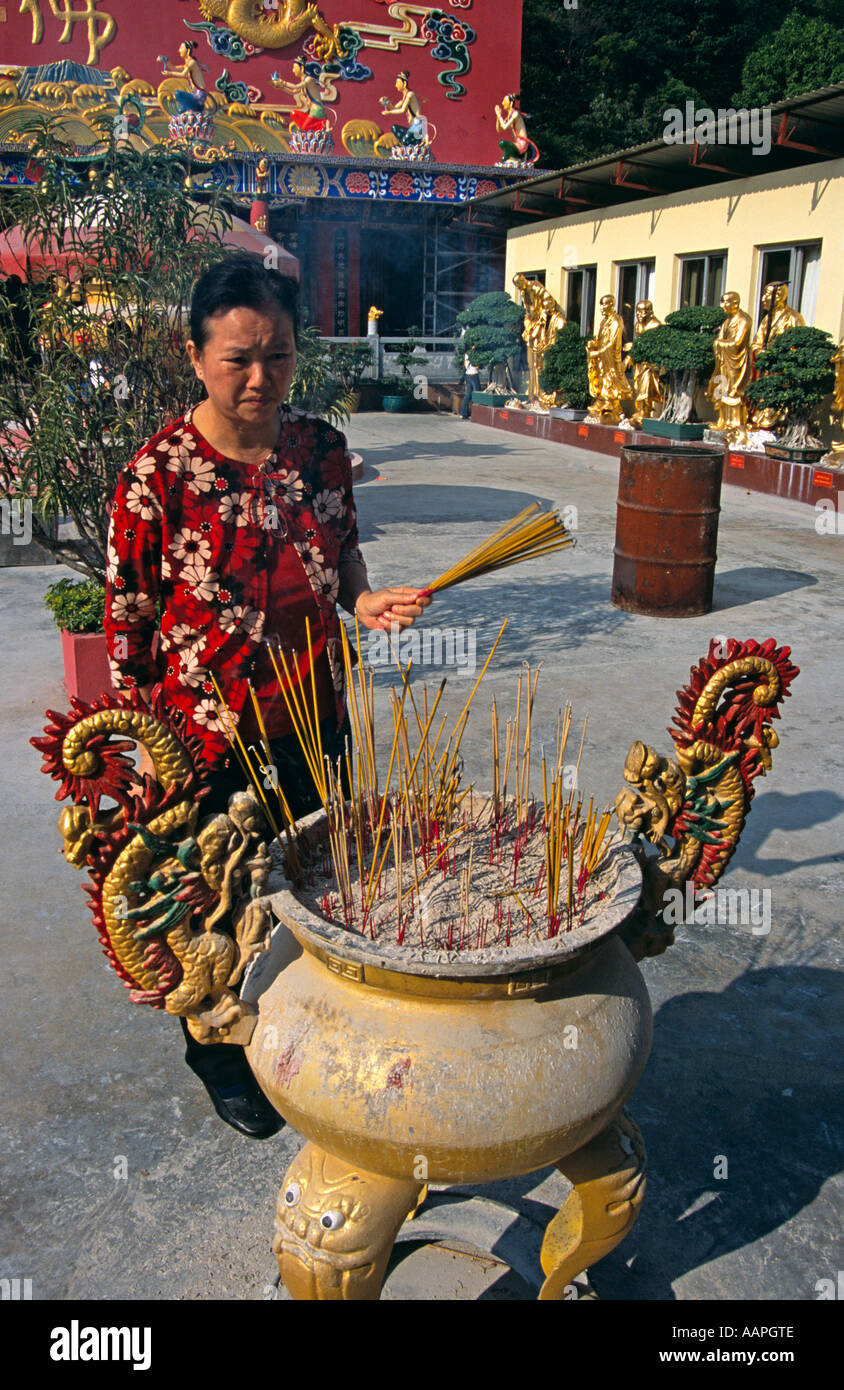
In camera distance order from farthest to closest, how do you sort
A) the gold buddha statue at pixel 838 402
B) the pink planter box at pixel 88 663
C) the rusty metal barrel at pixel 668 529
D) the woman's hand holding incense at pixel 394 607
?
the gold buddha statue at pixel 838 402
the rusty metal barrel at pixel 668 529
the pink planter box at pixel 88 663
the woman's hand holding incense at pixel 394 607

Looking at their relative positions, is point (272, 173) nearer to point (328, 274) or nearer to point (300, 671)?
point (328, 274)

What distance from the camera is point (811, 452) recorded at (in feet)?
32.9

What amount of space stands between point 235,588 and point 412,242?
21.4 m

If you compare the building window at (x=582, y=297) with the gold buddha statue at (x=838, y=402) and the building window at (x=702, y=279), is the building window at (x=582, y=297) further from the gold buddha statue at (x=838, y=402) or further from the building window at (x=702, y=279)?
the gold buddha statue at (x=838, y=402)

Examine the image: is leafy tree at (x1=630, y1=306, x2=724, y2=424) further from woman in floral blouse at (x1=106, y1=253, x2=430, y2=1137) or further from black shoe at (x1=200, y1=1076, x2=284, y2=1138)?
black shoe at (x1=200, y1=1076, x2=284, y2=1138)

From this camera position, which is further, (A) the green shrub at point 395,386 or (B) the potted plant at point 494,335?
(A) the green shrub at point 395,386

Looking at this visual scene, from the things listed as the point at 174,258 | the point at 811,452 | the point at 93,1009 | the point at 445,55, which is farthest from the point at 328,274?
the point at 93,1009

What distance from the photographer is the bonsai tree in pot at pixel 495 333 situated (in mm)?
17391

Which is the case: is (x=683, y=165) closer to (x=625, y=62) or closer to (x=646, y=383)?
(x=646, y=383)

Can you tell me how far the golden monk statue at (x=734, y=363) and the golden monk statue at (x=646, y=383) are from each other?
1.49 metres

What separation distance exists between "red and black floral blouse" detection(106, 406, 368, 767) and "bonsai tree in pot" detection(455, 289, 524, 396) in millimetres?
15990

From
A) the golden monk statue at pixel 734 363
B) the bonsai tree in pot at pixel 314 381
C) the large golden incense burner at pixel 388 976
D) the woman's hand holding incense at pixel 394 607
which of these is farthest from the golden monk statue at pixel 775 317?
the large golden incense burner at pixel 388 976

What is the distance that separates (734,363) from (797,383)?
139cm

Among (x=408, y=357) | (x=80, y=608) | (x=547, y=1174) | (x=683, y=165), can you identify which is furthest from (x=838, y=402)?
(x=408, y=357)
